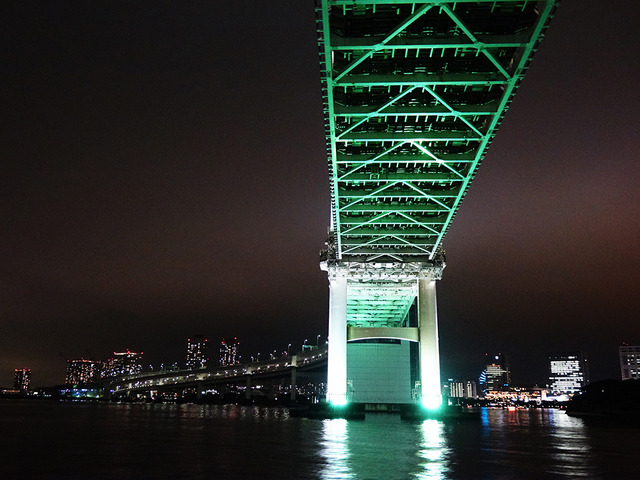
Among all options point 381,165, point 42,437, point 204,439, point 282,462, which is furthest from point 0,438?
point 381,165

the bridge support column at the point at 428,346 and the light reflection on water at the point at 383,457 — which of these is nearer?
the light reflection on water at the point at 383,457

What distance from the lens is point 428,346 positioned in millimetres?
45031

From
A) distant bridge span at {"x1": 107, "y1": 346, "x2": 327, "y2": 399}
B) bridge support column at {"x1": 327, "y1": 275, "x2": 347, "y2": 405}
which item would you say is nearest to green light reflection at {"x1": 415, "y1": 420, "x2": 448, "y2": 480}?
bridge support column at {"x1": 327, "y1": 275, "x2": 347, "y2": 405}

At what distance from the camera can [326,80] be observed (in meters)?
22.0

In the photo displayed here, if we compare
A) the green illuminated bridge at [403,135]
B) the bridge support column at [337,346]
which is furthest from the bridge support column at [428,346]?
the bridge support column at [337,346]

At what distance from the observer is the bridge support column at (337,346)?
43.8 m

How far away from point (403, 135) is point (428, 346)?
2174cm

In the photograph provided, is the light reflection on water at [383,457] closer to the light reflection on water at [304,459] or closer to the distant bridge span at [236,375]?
the light reflection on water at [304,459]

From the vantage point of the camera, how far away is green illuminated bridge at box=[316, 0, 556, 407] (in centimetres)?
2019

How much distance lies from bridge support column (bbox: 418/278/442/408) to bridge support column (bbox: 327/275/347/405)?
584 cm

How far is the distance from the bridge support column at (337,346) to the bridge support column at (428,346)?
584 cm

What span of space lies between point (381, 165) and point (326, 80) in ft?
38.7

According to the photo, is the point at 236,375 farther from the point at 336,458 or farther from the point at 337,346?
the point at 336,458

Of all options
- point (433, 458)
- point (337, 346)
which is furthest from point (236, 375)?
point (433, 458)
